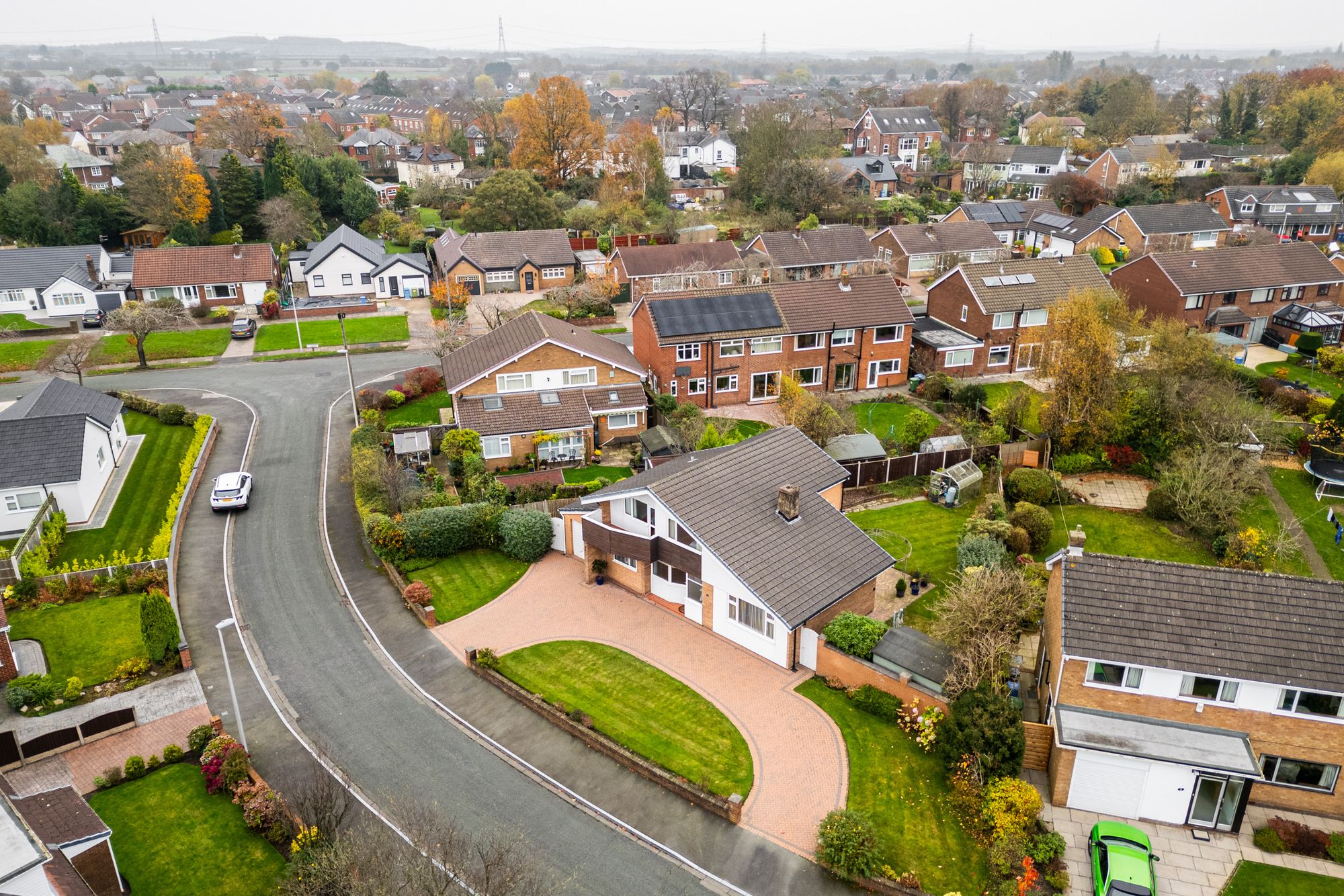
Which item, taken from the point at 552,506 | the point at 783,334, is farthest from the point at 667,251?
the point at 552,506

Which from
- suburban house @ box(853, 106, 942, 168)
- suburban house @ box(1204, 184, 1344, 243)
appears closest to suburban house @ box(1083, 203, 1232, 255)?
suburban house @ box(1204, 184, 1344, 243)

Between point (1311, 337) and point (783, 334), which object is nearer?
point (783, 334)

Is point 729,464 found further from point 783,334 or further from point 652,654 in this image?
point 783,334

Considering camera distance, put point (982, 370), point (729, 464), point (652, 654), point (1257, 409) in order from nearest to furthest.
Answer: point (652, 654), point (729, 464), point (1257, 409), point (982, 370)

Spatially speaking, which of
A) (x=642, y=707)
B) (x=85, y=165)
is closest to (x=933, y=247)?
(x=642, y=707)

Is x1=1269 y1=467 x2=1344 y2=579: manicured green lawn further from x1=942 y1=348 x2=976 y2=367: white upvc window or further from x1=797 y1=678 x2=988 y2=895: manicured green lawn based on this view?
x1=797 y1=678 x2=988 y2=895: manicured green lawn

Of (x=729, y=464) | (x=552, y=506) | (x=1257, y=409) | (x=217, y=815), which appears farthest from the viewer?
(x=1257, y=409)
